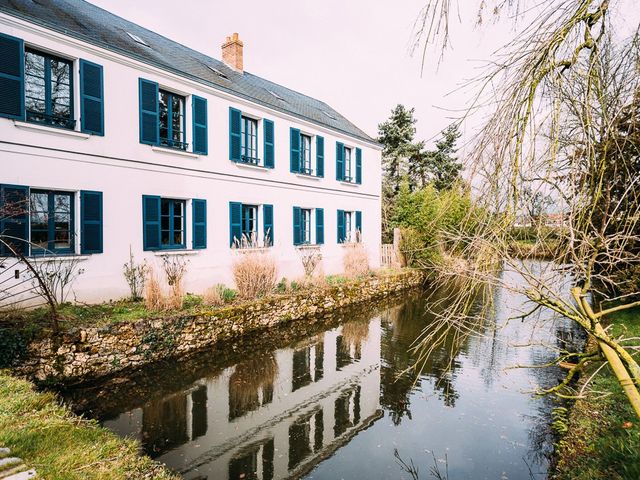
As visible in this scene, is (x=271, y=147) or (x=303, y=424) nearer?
(x=303, y=424)

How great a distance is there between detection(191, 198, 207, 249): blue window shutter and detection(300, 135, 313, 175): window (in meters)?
5.29

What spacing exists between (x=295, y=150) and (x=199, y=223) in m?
5.27

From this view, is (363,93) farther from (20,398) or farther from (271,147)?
(271,147)

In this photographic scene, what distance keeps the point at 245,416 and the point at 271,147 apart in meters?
9.78

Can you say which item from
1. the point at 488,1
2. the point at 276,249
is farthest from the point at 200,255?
the point at 488,1

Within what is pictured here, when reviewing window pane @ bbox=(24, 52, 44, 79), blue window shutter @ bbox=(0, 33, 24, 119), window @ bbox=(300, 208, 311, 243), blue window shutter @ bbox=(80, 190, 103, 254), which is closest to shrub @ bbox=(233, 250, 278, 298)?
blue window shutter @ bbox=(80, 190, 103, 254)

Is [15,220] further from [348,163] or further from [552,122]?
[348,163]

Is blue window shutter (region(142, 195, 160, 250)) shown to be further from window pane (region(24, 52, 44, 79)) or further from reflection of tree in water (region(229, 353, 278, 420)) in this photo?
reflection of tree in water (region(229, 353, 278, 420))

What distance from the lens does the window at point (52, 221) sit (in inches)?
304

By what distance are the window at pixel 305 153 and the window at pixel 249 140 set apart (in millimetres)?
2456

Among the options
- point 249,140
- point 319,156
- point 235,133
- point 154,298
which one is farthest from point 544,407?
point 319,156

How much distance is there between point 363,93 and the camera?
138 inches

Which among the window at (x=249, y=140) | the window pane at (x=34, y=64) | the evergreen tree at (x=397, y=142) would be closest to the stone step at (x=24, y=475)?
the window pane at (x=34, y=64)

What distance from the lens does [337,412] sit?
224 inches
